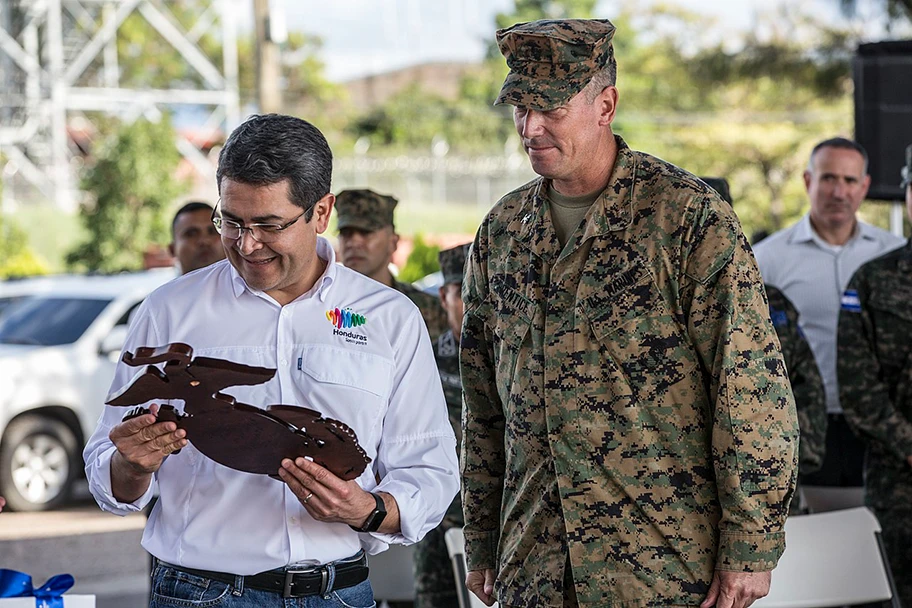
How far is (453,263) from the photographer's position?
192 inches

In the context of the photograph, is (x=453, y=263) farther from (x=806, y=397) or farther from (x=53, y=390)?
(x=53, y=390)

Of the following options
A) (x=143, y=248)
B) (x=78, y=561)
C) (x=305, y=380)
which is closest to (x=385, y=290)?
(x=305, y=380)

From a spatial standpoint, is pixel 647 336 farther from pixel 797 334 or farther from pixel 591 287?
pixel 797 334

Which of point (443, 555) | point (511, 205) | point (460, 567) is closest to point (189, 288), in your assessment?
point (511, 205)

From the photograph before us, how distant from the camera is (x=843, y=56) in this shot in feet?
49.9

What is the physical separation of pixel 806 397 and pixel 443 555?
4.91ft

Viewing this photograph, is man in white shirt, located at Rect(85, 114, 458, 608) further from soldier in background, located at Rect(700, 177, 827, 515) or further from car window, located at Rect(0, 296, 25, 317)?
car window, located at Rect(0, 296, 25, 317)

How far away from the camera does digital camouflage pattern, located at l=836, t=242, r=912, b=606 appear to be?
4.87 meters

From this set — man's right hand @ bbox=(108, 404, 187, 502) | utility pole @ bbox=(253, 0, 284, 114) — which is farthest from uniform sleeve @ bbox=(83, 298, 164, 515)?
utility pole @ bbox=(253, 0, 284, 114)

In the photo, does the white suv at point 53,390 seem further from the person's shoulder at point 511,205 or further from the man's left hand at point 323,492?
the man's left hand at point 323,492

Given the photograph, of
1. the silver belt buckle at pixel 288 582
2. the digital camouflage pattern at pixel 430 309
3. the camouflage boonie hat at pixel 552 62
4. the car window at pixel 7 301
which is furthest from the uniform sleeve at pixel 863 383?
the car window at pixel 7 301

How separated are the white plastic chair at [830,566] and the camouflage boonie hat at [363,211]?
2.22 meters

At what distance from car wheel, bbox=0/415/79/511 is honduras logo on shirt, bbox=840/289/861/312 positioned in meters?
6.87

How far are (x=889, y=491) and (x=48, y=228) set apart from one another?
2427 centimetres
